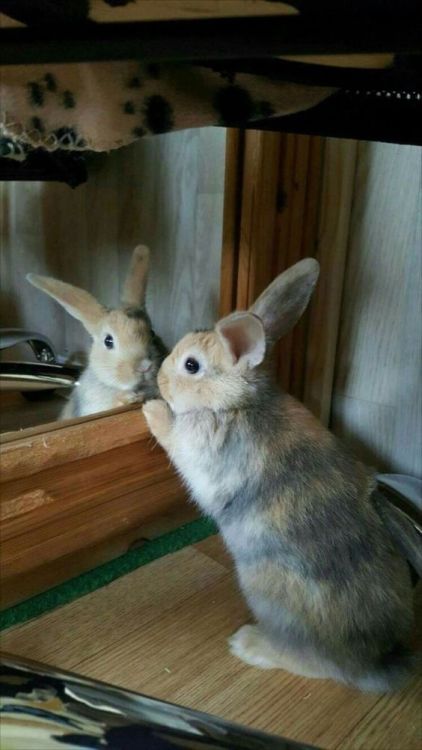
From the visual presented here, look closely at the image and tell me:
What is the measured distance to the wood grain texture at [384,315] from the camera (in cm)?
130

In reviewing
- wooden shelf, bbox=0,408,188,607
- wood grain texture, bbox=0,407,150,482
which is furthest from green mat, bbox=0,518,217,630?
wood grain texture, bbox=0,407,150,482

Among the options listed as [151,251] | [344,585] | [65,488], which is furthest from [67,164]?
[344,585]

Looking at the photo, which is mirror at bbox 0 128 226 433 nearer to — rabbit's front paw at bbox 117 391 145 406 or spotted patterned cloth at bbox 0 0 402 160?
rabbit's front paw at bbox 117 391 145 406

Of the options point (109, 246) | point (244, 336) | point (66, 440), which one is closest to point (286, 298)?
point (244, 336)

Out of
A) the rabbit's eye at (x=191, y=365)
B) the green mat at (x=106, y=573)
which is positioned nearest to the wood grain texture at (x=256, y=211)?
the rabbit's eye at (x=191, y=365)

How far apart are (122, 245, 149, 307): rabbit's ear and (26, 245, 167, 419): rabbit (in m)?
0.02

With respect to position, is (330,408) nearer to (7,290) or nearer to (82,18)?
(7,290)

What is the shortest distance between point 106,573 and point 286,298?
0.51 metres

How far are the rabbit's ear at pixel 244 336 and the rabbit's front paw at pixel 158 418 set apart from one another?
0.46ft

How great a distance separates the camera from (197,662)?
0.91 m

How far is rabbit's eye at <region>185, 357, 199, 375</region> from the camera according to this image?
3.07ft

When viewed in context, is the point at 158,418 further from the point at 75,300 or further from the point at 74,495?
the point at 75,300

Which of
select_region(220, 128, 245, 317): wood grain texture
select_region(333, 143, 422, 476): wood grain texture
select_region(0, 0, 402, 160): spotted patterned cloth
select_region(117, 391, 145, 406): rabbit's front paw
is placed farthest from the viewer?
select_region(333, 143, 422, 476): wood grain texture

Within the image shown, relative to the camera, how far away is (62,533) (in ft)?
3.13
